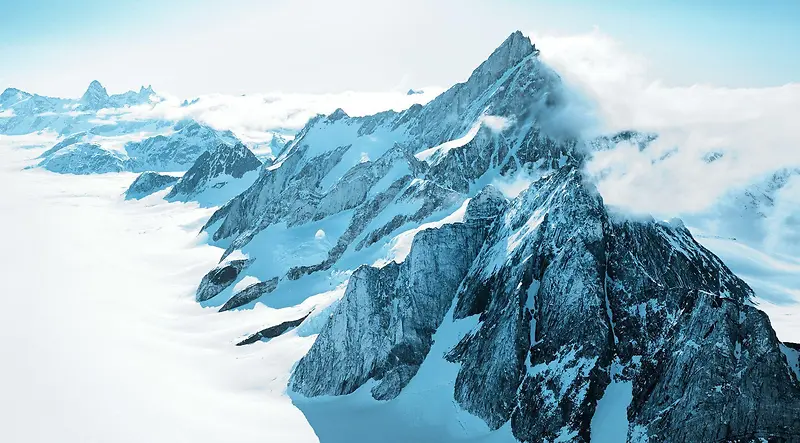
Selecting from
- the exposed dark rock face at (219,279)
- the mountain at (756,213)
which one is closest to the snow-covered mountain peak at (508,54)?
the mountain at (756,213)

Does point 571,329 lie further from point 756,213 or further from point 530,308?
point 756,213

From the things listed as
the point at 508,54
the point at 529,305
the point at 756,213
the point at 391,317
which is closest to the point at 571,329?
the point at 529,305

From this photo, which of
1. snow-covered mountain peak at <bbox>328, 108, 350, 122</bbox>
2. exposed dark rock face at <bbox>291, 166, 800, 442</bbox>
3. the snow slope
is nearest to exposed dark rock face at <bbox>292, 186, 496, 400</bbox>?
exposed dark rock face at <bbox>291, 166, 800, 442</bbox>

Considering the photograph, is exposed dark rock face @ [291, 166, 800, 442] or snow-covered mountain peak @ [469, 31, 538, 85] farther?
snow-covered mountain peak @ [469, 31, 538, 85]

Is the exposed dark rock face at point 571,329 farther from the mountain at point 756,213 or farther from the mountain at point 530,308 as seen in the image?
the mountain at point 756,213

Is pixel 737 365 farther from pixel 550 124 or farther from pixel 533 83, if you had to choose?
pixel 533 83

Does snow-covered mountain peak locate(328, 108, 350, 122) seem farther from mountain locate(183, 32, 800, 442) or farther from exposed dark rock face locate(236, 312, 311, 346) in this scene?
exposed dark rock face locate(236, 312, 311, 346)
